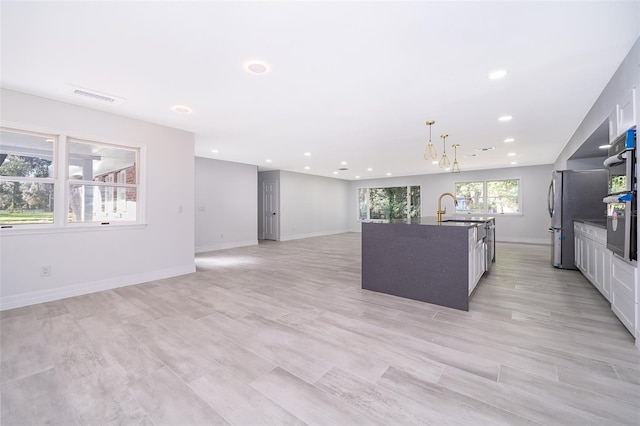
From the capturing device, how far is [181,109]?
152 inches

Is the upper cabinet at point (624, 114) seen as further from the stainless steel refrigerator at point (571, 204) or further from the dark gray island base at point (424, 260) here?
the stainless steel refrigerator at point (571, 204)

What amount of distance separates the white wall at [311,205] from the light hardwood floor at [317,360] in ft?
21.4

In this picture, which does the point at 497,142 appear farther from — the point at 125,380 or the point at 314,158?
the point at 125,380

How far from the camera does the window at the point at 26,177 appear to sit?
3.28 m

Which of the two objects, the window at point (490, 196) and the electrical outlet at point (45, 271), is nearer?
the electrical outlet at point (45, 271)

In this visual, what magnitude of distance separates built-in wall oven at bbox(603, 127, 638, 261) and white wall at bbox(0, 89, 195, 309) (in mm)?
5569

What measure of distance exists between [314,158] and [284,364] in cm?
626

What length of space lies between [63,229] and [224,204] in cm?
446

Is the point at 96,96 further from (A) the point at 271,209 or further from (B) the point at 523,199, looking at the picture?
(B) the point at 523,199

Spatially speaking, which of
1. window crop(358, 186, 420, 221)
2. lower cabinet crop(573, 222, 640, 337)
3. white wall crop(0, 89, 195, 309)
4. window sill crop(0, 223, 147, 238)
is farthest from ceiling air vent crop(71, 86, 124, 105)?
window crop(358, 186, 420, 221)

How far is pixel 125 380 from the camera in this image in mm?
1836

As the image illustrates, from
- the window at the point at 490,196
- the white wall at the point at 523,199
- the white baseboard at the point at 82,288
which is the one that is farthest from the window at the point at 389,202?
the white baseboard at the point at 82,288

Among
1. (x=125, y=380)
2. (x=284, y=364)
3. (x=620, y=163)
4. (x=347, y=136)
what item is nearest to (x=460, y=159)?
(x=347, y=136)

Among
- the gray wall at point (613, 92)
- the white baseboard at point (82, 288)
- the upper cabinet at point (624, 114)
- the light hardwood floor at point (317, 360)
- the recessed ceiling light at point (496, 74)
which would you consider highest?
the recessed ceiling light at point (496, 74)
